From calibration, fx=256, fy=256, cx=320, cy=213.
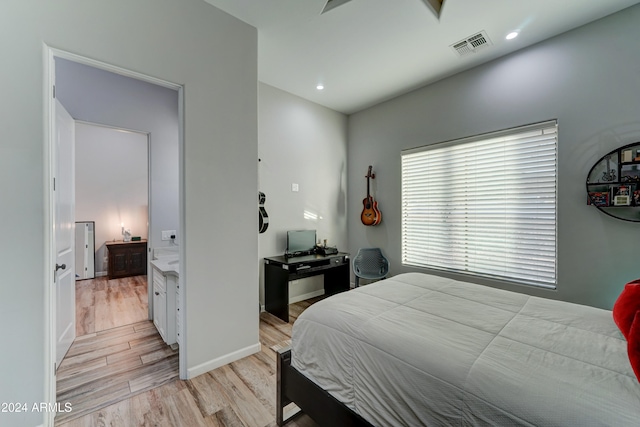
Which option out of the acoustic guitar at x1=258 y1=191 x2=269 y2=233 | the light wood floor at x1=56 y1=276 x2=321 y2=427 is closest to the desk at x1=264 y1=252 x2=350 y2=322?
the acoustic guitar at x1=258 y1=191 x2=269 y2=233

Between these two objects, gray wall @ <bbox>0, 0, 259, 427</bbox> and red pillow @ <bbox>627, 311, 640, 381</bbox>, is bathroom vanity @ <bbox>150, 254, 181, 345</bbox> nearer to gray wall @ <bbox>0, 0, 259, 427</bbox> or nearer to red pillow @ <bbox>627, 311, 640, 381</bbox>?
gray wall @ <bbox>0, 0, 259, 427</bbox>

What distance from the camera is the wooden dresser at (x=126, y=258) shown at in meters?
4.86

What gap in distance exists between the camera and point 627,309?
48.4 inches

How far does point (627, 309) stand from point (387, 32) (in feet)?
8.54

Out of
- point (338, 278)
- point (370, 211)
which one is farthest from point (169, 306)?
point (370, 211)

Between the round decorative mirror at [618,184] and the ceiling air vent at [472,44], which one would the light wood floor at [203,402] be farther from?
the ceiling air vent at [472,44]

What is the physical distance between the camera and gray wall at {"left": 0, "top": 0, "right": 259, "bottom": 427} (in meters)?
1.42

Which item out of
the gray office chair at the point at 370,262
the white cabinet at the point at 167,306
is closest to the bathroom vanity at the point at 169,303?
the white cabinet at the point at 167,306

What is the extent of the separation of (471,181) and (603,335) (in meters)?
2.14

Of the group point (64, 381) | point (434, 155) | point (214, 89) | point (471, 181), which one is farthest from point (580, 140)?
point (64, 381)

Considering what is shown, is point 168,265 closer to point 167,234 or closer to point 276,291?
point 167,234

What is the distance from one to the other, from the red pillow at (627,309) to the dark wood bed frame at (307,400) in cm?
128

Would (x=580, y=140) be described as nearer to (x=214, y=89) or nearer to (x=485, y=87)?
(x=485, y=87)

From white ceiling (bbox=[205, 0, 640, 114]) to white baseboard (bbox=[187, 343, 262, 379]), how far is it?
2.93 m
